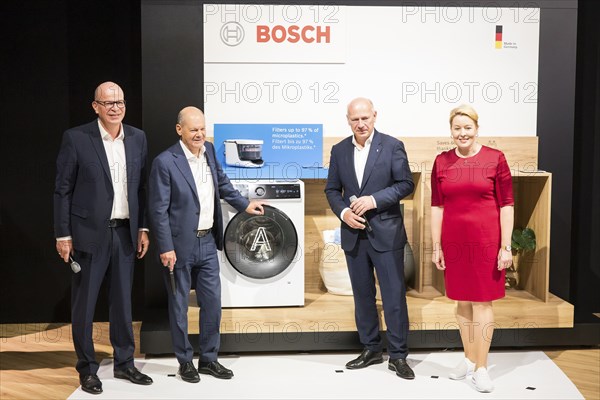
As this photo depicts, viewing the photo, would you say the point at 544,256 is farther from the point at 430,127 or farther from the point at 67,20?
the point at 67,20

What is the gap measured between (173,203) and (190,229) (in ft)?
Result: 0.55

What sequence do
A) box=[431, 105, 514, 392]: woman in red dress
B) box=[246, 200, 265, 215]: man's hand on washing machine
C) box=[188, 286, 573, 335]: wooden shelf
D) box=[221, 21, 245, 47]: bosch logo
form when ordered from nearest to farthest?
box=[431, 105, 514, 392]: woman in red dress < box=[246, 200, 265, 215]: man's hand on washing machine < box=[188, 286, 573, 335]: wooden shelf < box=[221, 21, 245, 47]: bosch logo

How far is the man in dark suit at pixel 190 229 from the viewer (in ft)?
14.7

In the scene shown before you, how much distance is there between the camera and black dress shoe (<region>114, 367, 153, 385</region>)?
4.59 metres

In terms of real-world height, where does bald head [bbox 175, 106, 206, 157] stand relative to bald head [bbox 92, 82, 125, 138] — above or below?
below

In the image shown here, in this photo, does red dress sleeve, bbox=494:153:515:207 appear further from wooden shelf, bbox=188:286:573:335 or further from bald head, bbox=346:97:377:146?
wooden shelf, bbox=188:286:573:335

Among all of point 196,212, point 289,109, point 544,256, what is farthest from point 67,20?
point 544,256

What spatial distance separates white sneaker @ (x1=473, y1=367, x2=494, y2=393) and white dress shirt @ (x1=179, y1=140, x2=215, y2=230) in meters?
1.67

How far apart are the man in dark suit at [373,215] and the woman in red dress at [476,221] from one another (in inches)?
11.5

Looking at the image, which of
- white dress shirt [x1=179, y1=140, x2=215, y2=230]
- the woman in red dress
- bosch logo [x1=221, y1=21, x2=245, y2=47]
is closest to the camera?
the woman in red dress

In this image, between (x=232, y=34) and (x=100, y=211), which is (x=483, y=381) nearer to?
(x=100, y=211)

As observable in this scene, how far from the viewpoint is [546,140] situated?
571cm

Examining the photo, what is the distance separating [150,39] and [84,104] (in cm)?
75

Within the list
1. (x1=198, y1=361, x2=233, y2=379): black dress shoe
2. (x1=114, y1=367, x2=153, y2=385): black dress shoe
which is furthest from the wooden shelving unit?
(x1=114, y1=367, x2=153, y2=385): black dress shoe
